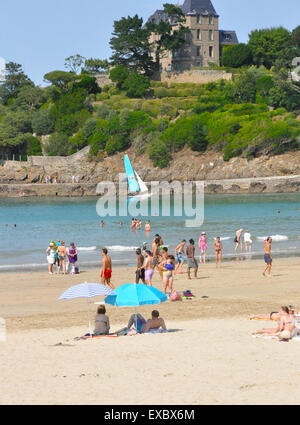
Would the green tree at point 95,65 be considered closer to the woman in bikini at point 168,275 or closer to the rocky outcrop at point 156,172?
the rocky outcrop at point 156,172

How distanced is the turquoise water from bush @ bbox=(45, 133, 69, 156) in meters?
20.0

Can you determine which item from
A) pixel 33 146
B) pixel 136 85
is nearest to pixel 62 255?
pixel 33 146

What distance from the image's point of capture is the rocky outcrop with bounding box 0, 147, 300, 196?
73.8 meters

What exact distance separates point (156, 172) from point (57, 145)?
48.7 ft

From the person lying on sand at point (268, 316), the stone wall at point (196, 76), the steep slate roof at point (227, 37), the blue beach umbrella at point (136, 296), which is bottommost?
the person lying on sand at point (268, 316)

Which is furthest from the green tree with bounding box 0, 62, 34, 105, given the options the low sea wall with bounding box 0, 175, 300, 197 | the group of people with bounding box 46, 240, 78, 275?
the group of people with bounding box 46, 240, 78, 275

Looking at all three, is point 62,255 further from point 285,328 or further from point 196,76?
point 196,76

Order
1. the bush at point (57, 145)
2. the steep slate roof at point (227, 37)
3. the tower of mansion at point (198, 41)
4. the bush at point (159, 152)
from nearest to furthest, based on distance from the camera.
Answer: the bush at point (159, 152) → the bush at point (57, 145) → the tower of mansion at point (198, 41) → the steep slate roof at point (227, 37)

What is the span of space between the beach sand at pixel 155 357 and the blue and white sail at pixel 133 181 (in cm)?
5277

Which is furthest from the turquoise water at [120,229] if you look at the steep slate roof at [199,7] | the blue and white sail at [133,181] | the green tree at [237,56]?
the steep slate roof at [199,7]

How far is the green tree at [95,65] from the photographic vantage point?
349ft

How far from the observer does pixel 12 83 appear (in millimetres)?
101688

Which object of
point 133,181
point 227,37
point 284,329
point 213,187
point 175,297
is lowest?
point 175,297
